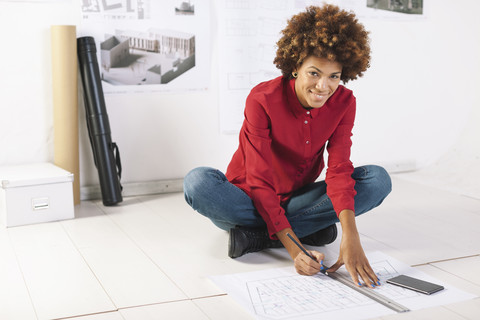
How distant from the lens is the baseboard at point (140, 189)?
283cm

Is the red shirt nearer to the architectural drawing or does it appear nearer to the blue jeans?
the blue jeans

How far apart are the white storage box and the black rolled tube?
8.2 inches

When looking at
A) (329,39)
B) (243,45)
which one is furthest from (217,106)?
(329,39)

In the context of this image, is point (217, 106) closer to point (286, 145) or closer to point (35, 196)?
point (35, 196)

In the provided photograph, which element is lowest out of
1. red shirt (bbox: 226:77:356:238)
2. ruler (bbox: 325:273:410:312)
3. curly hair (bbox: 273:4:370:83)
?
ruler (bbox: 325:273:410:312)

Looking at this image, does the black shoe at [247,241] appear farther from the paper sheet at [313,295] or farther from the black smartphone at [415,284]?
the black smartphone at [415,284]

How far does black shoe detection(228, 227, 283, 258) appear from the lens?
1.96 meters

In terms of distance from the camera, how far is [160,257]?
6.61 ft

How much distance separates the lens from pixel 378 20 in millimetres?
3314

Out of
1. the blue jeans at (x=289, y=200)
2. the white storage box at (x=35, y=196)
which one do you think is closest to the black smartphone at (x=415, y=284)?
the blue jeans at (x=289, y=200)

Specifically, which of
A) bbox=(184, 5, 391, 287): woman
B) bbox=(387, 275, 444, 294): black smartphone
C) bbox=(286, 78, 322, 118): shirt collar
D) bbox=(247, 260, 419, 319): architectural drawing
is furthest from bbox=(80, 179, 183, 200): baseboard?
bbox=(387, 275, 444, 294): black smartphone

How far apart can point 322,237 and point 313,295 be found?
1.64ft

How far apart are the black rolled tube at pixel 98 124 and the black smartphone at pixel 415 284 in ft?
4.67

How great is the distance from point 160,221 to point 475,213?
1.32 metres
